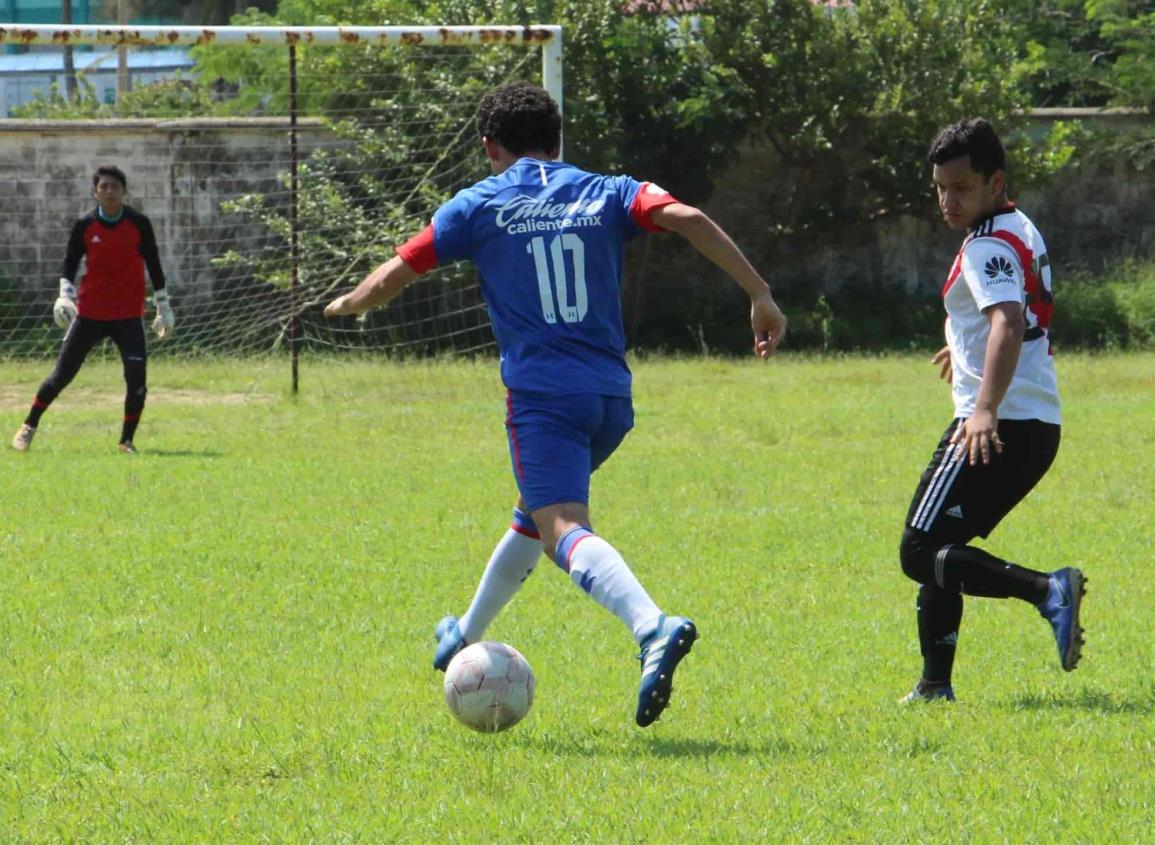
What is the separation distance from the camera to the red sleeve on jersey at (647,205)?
5379 millimetres

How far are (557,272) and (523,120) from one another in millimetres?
493

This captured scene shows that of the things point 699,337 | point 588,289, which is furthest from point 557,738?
point 699,337

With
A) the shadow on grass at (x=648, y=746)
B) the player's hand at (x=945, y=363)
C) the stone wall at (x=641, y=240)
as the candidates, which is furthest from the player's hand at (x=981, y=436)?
the stone wall at (x=641, y=240)

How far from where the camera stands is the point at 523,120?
5508 mm

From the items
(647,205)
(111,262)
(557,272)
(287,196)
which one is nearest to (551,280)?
(557,272)

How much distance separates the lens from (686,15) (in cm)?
2230

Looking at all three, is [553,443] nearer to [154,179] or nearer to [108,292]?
[108,292]

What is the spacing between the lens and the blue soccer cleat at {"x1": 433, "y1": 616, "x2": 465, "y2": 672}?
233 inches

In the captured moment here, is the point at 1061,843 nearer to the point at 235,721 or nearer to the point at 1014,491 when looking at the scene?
the point at 1014,491

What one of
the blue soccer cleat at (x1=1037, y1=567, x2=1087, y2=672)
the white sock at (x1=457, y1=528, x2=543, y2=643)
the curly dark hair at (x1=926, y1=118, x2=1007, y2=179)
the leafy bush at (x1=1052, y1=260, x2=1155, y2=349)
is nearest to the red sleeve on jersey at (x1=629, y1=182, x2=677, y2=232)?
the curly dark hair at (x1=926, y1=118, x2=1007, y2=179)

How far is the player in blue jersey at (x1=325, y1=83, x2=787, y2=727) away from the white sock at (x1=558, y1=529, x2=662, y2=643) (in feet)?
0.23

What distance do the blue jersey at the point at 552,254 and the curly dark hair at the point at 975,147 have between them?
89cm

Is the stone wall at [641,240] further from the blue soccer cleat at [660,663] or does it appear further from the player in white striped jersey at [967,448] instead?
the blue soccer cleat at [660,663]

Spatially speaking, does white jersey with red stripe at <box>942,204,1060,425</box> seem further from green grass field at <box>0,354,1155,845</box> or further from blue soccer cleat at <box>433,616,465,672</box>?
blue soccer cleat at <box>433,616,465,672</box>
